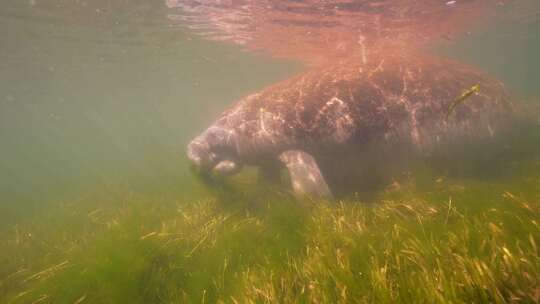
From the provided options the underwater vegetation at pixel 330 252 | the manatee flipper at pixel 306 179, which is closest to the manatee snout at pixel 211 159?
the underwater vegetation at pixel 330 252

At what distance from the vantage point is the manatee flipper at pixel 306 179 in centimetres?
683

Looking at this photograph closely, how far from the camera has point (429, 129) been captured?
756 cm

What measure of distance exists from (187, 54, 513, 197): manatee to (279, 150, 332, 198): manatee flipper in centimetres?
2

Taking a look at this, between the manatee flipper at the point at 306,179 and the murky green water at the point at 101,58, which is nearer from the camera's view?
the manatee flipper at the point at 306,179

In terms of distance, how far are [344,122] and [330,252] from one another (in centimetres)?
357

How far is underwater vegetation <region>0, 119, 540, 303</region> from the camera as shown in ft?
10.2

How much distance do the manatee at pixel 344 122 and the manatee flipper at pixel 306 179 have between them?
2cm

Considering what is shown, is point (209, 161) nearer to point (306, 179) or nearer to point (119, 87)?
point (306, 179)

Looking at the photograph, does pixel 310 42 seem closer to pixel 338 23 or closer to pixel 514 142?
pixel 338 23

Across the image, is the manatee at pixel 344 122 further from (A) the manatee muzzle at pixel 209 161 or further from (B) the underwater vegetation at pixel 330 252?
(B) the underwater vegetation at pixel 330 252

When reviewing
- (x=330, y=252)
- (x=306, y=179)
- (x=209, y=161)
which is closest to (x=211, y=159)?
(x=209, y=161)

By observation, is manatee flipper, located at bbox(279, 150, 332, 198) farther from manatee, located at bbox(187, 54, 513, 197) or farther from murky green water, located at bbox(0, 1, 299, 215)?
murky green water, located at bbox(0, 1, 299, 215)

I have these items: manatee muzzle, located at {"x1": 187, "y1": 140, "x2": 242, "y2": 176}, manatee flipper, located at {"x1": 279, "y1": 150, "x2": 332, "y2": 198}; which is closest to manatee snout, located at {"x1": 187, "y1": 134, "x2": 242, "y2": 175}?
manatee muzzle, located at {"x1": 187, "y1": 140, "x2": 242, "y2": 176}

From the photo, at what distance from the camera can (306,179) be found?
6871 mm
